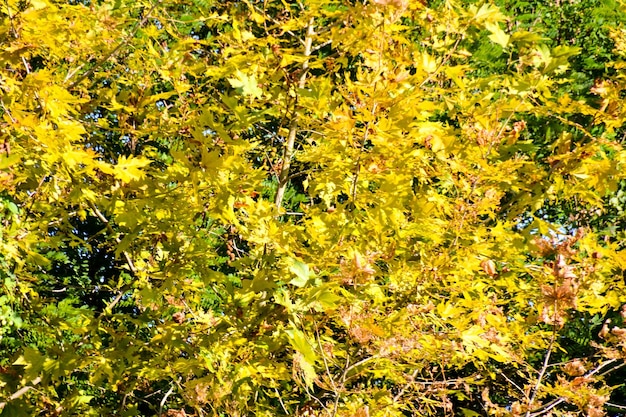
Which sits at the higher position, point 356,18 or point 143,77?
point 356,18

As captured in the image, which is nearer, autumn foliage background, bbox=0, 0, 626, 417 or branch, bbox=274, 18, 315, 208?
autumn foliage background, bbox=0, 0, 626, 417

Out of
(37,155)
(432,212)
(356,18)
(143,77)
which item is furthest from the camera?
(143,77)

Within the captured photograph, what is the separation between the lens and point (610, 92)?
2492 millimetres

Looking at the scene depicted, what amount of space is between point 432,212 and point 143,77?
1571mm

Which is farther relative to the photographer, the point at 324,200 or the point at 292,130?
the point at 292,130

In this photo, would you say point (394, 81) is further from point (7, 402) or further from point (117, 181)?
point (7, 402)

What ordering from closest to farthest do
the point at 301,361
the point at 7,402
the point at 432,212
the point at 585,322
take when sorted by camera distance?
1. the point at 301,361
2. the point at 432,212
3. the point at 7,402
4. the point at 585,322

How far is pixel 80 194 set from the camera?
210cm

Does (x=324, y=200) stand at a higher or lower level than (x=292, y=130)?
lower

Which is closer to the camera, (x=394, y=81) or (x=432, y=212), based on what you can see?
(x=394, y=81)

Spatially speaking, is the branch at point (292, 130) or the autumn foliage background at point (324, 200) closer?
the autumn foliage background at point (324, 200)

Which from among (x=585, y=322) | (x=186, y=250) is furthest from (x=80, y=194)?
(x=585, y=322)

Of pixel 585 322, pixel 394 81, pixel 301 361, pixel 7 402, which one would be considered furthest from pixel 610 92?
pixel 7 402

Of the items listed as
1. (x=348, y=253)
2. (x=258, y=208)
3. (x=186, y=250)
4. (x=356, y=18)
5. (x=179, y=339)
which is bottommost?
(x=179, y=339)
